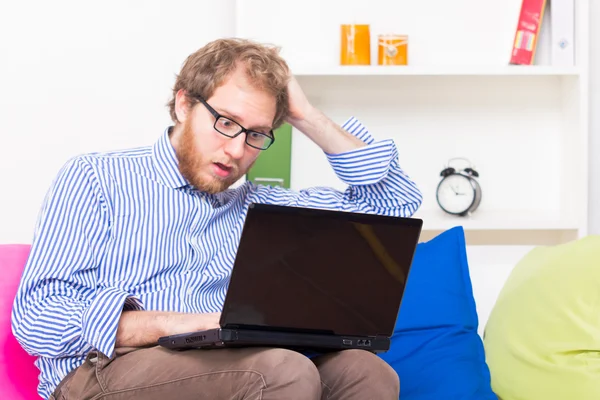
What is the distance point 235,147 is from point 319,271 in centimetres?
45

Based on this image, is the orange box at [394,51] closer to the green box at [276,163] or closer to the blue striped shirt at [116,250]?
the green box at [276,163]

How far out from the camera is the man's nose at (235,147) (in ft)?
5.25

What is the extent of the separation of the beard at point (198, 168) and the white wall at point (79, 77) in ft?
2.53

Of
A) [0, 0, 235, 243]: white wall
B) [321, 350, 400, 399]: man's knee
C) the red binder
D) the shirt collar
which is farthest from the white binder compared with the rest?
[321, 350, 400, 399]: man's knee

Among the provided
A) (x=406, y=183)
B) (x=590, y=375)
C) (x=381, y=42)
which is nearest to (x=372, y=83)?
(x=381, y=42)

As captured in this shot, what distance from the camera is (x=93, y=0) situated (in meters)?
2.33

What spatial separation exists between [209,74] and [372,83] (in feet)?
3.59

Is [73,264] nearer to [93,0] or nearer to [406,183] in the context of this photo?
[406,183]

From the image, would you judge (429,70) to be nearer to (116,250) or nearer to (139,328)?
(116,250)

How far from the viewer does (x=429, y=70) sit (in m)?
2.43

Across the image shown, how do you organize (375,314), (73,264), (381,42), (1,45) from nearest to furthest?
(375,314) < (73,264) < (1,45) < (381,42)

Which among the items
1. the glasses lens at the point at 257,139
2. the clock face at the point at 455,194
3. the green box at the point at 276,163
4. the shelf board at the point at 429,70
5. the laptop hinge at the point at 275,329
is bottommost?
the laptop hinge at the point at 275,329

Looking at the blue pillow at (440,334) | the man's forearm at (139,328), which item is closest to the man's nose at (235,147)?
the man's forearm at (139,328)

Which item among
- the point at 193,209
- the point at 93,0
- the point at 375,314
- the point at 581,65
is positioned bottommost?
the point at 375,314
